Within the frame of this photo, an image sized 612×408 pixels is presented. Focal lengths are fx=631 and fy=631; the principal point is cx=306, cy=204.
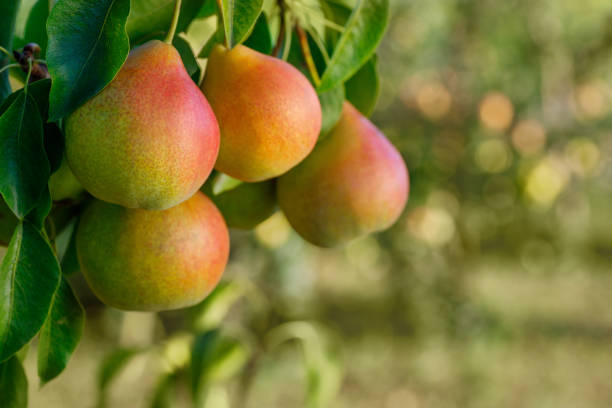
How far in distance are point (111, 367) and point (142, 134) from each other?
676 millimetres

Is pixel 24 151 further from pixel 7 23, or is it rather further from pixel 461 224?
pixel 461 224

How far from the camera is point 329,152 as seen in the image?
2.08 feet

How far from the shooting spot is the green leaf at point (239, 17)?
0.45 m

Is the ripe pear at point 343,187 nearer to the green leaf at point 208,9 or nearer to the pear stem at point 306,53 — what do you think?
the pear stem at point 306,53

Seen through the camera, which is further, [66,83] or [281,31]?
[281,31]

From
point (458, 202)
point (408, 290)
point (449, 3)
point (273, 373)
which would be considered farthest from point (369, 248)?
point (449, 3)

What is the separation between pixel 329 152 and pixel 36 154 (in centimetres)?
28

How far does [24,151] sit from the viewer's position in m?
0.45

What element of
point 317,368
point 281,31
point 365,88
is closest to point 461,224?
point 317,368

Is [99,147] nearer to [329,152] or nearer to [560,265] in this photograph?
[329,152]

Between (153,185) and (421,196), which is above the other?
(153,185)

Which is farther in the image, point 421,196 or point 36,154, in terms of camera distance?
point 421,196

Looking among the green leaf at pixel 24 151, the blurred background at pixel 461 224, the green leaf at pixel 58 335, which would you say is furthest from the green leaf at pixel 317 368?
the blurred background at pixel 461 224

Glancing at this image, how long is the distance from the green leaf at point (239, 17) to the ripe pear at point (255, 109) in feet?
0.17
